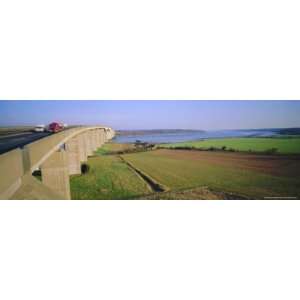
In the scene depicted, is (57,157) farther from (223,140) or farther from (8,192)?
(223,140)

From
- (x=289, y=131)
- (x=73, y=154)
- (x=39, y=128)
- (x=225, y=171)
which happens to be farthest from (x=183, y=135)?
(x=39, y=128)

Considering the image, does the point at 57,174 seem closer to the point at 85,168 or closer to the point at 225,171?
the point at 85,168

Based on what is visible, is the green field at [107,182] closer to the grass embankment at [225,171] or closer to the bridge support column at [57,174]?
the bridge support column at [57,174]

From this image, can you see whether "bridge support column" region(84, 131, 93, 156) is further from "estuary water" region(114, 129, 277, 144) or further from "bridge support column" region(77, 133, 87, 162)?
"estuary water" region(114, 129, 277, 144)

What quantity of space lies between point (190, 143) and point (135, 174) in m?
1.28

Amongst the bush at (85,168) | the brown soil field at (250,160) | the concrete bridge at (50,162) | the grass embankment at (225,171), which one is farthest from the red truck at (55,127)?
the brown soil field at (250,160)

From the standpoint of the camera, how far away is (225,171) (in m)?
5.16

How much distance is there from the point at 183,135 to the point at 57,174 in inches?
100

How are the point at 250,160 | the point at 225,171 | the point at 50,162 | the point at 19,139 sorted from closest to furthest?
the point at 50,162, the point at 19,139, the point at 225,171, the point at 250,160

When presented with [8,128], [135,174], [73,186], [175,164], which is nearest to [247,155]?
[175,164]

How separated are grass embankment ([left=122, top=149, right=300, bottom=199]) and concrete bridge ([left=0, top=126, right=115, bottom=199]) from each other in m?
0.92

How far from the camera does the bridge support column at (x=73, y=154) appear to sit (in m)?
5.11

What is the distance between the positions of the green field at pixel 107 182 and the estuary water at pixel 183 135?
21.8 inches

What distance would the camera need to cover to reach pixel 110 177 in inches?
200
